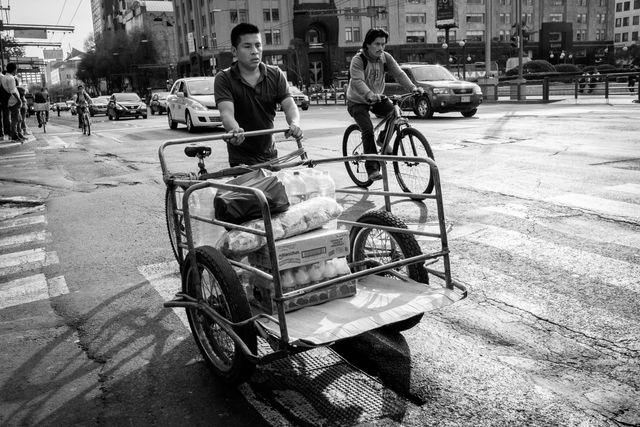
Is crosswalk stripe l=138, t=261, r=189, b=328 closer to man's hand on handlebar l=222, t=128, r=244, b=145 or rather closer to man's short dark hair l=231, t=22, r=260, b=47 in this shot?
man's hand on handlebar l=222, t=128, r=244, b=145

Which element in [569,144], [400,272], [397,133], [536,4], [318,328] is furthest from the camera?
[536,4]

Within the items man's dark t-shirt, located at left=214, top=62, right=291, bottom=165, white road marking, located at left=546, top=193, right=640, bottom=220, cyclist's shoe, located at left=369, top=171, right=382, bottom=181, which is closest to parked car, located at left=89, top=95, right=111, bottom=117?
cyclist's shoe, located at left=369, top=171, right=382, bottom=181

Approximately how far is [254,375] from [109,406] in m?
0.78

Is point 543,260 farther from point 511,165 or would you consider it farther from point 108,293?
point 511,165

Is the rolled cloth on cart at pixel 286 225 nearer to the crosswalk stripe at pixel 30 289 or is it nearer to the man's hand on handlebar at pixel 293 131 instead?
the man's hand on handlebar at pixel 293 131

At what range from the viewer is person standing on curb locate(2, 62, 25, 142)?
18375 mm

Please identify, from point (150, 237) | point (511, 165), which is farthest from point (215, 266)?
point (511, 165)

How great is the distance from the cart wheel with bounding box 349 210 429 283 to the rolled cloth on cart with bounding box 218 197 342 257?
1.48 ft

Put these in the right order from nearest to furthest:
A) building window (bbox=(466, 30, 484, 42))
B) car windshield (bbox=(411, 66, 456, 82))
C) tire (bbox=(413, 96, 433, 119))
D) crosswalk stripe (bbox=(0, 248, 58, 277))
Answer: crosswalk stripe (bbox=(0, 248, 58, 277)), tire (bbox=(413, 96, 433, 119)), car windshield (bbox=(411, 66, 456, 82)), building window (bbox=(466, 30, 484, 42))

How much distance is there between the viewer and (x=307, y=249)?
338cm

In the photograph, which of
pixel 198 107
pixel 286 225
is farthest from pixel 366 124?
pixel 198 107

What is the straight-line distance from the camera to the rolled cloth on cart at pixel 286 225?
134 inches

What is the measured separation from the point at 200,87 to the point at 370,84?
14.2m

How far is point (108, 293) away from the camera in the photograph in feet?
16.8
